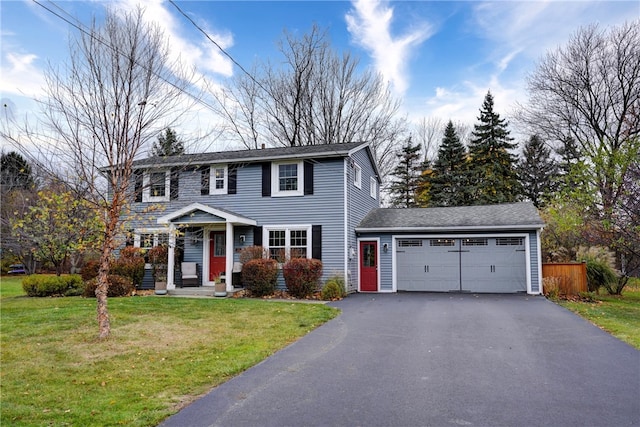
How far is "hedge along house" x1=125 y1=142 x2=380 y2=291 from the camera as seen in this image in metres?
14.7

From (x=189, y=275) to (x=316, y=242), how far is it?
4667 mm

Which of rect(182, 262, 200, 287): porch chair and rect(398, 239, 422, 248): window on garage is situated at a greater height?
rect(398, 239, 422, 248): window on garage

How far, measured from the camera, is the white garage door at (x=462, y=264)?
48.1ft

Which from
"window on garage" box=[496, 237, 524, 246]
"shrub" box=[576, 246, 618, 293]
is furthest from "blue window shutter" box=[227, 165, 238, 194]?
"shrub" box=[576, 246, 618, 293]

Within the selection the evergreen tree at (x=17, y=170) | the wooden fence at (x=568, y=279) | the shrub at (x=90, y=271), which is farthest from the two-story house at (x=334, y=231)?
the evergreen tree at (x=17, y=170)

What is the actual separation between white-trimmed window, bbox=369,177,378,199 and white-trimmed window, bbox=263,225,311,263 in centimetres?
497

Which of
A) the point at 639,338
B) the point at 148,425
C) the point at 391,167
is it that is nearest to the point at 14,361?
the point at 148,425

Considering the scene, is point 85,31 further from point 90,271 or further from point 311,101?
point 311,101

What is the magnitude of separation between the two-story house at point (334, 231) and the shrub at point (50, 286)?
2515mm

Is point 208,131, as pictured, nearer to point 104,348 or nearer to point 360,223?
point 104,348

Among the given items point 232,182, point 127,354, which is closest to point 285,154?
point 232,182

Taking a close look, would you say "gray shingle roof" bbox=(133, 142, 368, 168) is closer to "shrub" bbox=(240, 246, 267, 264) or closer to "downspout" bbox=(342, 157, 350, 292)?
"downspout" bbox=(342, 157, 350, 292)

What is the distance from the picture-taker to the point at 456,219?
1570cm

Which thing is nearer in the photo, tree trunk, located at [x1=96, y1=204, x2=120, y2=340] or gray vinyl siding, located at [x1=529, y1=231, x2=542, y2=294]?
tree trunk, located at [x1=96, y1=204, x2=120, y2=340]
